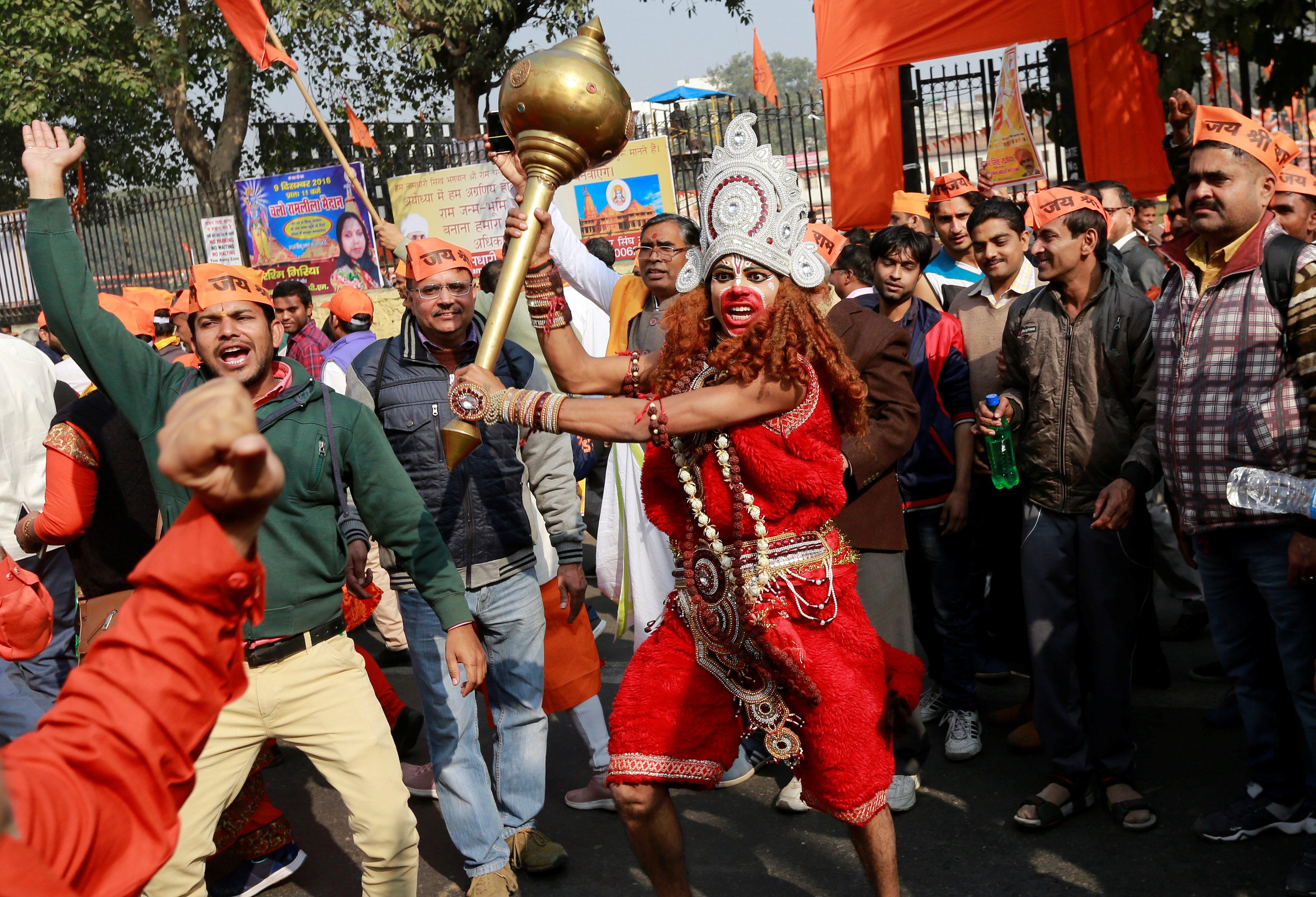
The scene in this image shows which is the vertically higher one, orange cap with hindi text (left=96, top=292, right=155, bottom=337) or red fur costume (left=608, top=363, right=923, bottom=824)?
orange cap with hindi text (left=96, top=292, right=155, bottom=337)

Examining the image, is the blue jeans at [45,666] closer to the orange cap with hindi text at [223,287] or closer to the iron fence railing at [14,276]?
the orange cap with hindi text at [223,287]

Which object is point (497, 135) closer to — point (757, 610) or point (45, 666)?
point (757, 610)

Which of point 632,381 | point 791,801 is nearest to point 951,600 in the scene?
point 791,801

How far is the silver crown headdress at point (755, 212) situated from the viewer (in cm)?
340

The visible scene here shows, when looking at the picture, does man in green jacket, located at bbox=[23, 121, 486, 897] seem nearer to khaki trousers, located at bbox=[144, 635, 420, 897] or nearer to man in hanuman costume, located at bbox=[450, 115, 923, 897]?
khaki trousers, located at bbox=[144, 635, 420, 897]

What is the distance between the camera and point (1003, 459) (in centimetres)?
476

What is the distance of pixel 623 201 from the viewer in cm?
1366

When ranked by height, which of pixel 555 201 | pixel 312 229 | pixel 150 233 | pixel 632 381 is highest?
pixel 150 233

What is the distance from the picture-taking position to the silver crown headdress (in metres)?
3.40

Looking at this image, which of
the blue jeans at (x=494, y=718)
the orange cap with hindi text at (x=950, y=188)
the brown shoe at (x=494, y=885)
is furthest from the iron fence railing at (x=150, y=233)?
the brown shoe at (x=494, y=885)

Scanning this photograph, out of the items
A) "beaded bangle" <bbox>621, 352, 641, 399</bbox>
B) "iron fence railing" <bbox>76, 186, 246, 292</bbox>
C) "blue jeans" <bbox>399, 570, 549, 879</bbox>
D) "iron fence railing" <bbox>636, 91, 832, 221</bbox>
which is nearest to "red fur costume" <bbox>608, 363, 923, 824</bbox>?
"beaded bangle" <bbox>621, 352, 641, 399</bbox>

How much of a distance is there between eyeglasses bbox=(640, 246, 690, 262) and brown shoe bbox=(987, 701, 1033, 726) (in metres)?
2.65

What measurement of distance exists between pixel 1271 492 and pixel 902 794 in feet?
7.32

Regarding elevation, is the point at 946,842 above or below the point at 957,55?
below
